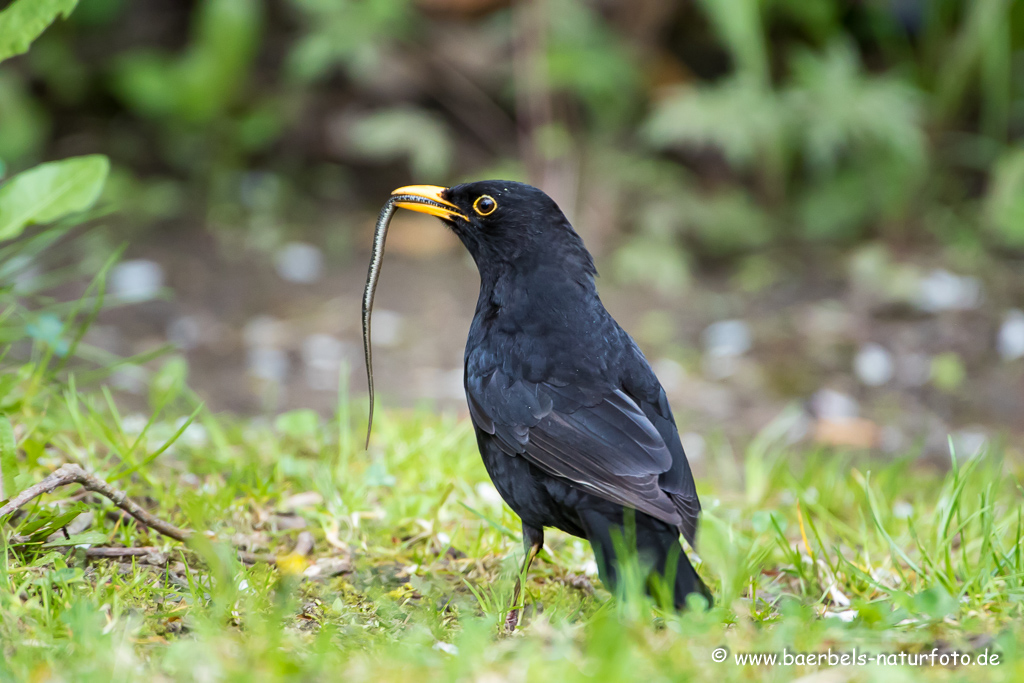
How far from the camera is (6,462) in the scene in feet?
9.00

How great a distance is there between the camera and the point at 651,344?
716cm

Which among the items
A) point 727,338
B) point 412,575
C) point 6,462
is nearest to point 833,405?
point 727,338

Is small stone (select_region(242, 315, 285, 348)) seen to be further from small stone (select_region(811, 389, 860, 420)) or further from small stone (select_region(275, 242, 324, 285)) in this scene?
Answer: small stone (select_region(811, 389, 860, 420))

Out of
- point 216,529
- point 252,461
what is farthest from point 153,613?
point 252,461

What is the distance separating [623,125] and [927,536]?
5.76 metres

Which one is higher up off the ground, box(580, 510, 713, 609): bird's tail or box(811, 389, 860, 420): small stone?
box(580, 510, 713, 609): bird's tail

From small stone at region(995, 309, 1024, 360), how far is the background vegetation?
71 cm

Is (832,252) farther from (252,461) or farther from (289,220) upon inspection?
(252,461)

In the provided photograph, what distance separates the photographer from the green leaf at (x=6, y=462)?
8.99 ft

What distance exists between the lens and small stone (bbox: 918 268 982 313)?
23.4 ft

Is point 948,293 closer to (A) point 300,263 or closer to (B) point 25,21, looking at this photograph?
(A) point 300,263

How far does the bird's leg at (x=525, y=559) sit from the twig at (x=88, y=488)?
1026 mm

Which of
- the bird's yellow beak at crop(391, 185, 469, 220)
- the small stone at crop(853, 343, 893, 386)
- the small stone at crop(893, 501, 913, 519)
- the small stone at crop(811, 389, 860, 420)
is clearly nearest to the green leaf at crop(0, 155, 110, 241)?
the bird's yellow beak at crop(391, 185, 469, 220)

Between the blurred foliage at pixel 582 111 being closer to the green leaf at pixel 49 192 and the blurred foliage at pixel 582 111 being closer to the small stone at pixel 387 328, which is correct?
the small stone at pixel 387 328
